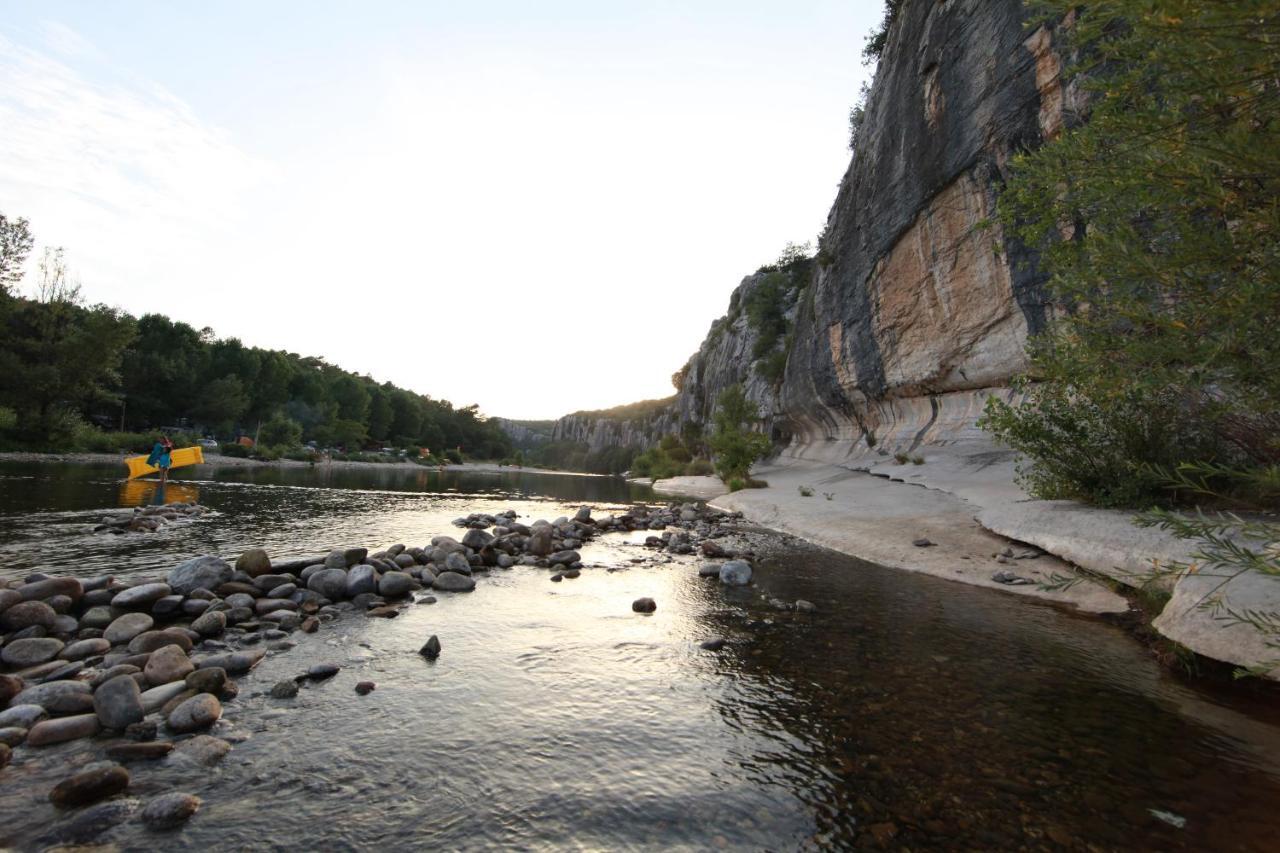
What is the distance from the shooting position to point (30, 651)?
650 cm

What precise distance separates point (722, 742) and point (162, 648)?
6.64m

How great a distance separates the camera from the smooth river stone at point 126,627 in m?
7.20

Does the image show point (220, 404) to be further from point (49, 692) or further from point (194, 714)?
point (194, 714)

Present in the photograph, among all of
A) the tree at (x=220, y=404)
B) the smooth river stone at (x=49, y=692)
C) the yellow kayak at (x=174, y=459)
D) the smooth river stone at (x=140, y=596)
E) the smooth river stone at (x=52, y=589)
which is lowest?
the smooth river stone at (x=49, y=692)

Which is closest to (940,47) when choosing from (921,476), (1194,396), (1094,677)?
(921,476)

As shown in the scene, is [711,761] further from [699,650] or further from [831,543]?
[831,543]

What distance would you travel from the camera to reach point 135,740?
493 centimetres

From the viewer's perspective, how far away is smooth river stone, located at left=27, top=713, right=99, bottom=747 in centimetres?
Result: 479

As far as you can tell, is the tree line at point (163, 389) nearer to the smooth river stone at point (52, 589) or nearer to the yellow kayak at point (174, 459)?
the yellow kayak at point (174, 459)

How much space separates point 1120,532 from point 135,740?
1438 centimetres

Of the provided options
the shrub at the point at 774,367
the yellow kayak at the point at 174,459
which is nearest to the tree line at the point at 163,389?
the yellow kayak at the point at 174,459

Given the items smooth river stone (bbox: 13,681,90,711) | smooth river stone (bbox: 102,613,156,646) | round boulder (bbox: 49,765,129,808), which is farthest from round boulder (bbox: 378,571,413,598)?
round boulder (bbox: 49,765,129,808)

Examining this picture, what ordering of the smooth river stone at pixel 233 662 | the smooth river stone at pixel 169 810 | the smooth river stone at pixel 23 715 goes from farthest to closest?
the smooth river stone at pixel 233 662, the smooth river stone at pixel 23 715, the smooth river stone at pixel 169 810

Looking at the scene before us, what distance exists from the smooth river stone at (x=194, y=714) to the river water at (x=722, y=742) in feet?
0.67
